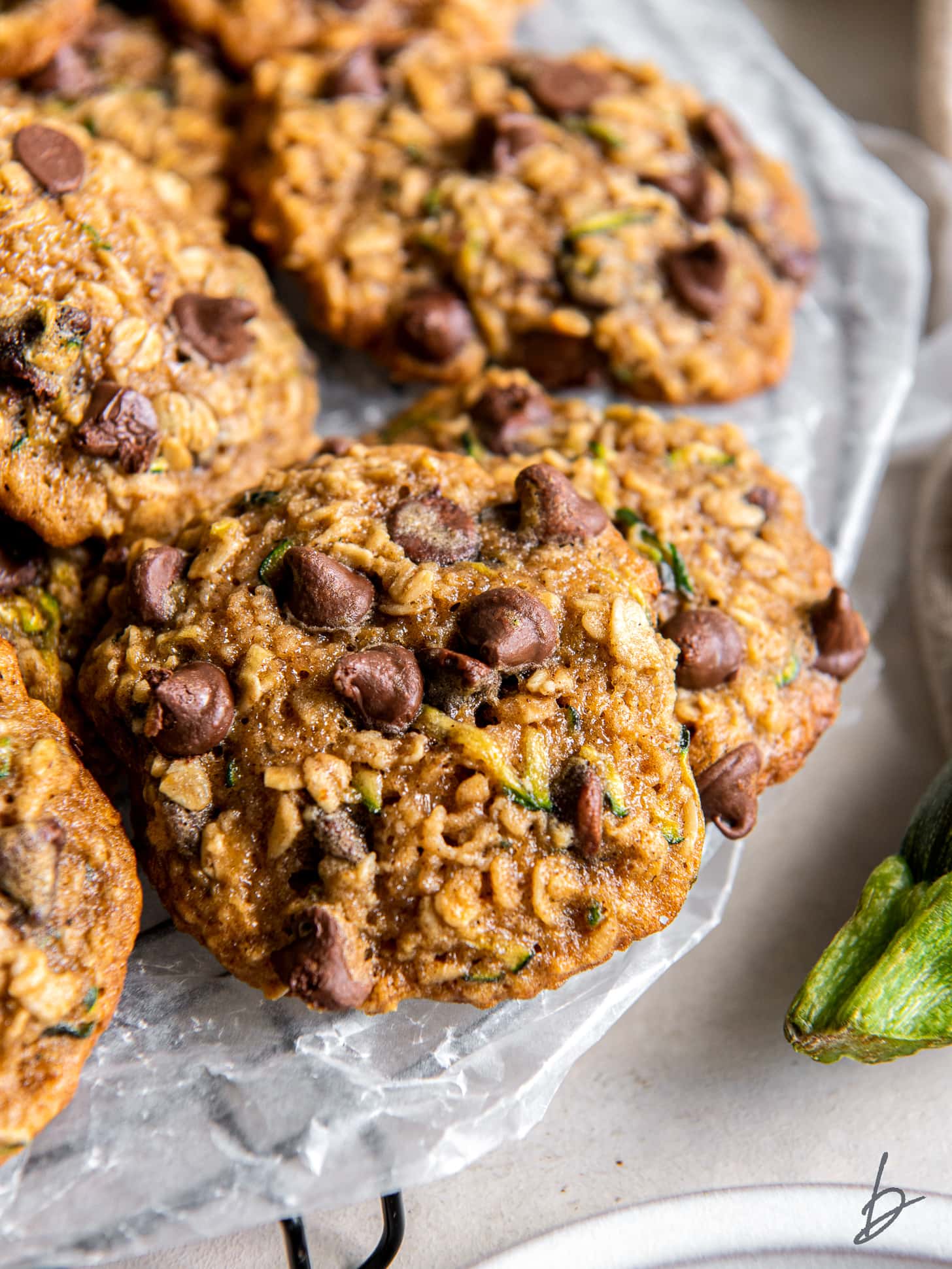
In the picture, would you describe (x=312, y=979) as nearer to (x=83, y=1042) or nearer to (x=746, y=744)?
(x=83, y=1042)

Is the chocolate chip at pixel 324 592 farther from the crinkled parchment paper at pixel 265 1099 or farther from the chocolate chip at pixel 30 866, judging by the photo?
the crinkled parchment paper at pixel 265 1099

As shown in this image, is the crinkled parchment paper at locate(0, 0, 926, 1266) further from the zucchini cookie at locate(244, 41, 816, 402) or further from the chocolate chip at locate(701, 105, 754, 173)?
the chocolate chip at locate(701, 105, 754, 173)

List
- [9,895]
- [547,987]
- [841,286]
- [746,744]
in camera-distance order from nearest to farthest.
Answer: [9,895] → [547,987] → [746,744] → [841,286]

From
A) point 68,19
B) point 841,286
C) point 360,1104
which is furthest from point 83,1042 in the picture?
point 841,286

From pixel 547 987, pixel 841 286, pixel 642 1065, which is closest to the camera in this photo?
pixel 547 987

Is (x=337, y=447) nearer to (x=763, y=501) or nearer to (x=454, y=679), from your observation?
(x=454, y=679)

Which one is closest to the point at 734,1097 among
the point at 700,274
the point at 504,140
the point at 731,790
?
the point at 731,790
